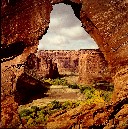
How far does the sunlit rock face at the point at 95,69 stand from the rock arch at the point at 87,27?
1345 centimetres

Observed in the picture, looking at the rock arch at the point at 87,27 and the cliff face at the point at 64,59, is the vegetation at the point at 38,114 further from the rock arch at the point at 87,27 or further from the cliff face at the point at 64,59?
the cliff face at the point at 64,59

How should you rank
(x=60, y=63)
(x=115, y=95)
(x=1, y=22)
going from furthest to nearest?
1. (x=60, y=63)
2. (x=115, y=95)
3. (x=1, y=22)

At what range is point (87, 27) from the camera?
39.4 feet

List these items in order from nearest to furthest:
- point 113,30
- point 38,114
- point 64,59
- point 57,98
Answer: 1. point 113,30
2. point 38,114
3. point 57,98
4. point 64,59

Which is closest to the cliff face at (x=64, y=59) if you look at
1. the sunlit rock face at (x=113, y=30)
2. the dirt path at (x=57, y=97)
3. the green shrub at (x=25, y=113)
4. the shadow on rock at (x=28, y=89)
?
the shadow on rock at (x=28, y=89)

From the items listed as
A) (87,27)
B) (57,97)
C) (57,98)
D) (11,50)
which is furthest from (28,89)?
(11,50)

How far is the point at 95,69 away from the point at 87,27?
1353cm

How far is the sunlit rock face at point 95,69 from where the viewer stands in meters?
25.1

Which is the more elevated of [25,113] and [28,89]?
[28,89]

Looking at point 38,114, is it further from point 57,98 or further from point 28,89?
point 28,89

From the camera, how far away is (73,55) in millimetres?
46969

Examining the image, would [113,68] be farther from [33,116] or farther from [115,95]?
[33,116]

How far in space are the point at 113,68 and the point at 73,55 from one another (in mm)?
35900

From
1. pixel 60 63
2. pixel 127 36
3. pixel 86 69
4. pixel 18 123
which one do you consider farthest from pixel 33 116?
pixel 60 63
